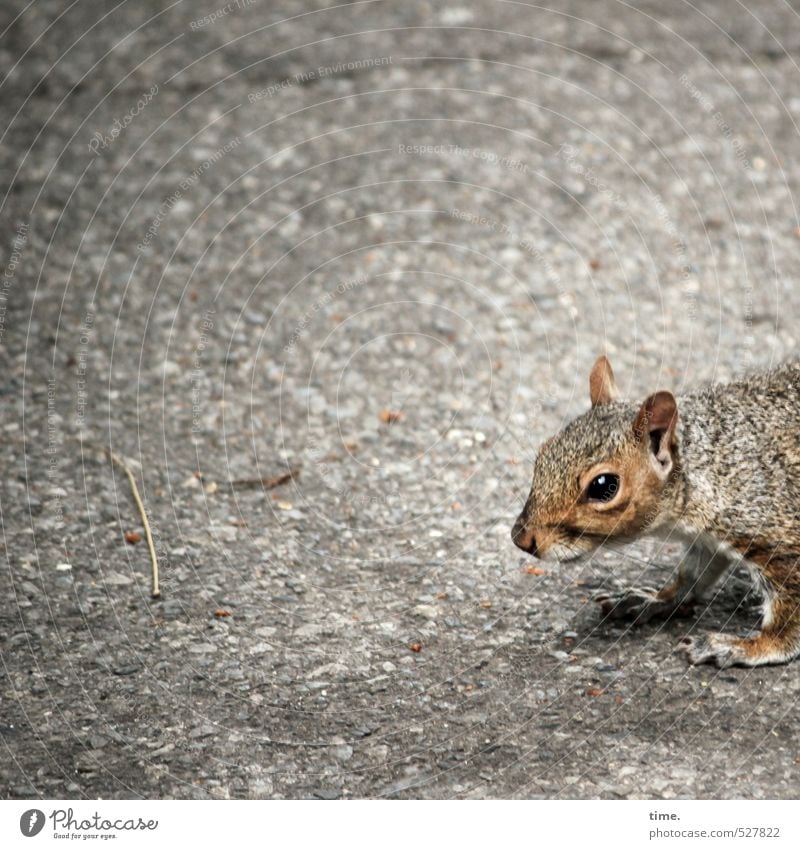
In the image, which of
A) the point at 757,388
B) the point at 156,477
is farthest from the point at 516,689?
the point at 156,477

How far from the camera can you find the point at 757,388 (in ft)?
10.9

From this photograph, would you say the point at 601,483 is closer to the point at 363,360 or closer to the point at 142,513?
the point at 142,513

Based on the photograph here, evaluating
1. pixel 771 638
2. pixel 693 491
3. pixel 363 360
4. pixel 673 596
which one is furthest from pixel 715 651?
pixel 363 360

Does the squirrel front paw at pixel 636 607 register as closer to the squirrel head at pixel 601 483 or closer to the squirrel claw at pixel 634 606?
the squirrel claw at pixel 634 606

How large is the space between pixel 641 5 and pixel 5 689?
567 cm

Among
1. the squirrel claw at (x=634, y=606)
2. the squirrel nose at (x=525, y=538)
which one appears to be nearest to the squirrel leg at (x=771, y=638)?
the squirrel claw at (x=634, y=606)

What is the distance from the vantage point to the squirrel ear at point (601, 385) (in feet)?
10.7

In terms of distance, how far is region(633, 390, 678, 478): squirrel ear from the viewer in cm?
298

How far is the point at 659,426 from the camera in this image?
302 cm

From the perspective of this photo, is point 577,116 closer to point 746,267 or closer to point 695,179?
point 695,179

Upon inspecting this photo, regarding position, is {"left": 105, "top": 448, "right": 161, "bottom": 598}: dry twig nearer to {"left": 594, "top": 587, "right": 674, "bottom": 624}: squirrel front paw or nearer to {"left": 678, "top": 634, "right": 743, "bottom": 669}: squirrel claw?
{"left": 594, "top": 587, "right": 674, "bottom": 624}: squirrel front paw

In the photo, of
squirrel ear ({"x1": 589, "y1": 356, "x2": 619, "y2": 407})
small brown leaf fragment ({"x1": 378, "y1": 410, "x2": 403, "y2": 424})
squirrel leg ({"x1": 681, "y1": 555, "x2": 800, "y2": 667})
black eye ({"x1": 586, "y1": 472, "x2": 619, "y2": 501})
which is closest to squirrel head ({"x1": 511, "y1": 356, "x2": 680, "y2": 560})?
black eye ({"x1": 586, "y1": 472, "x2": 619, "y2": 501})

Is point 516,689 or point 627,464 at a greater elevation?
point 627,464

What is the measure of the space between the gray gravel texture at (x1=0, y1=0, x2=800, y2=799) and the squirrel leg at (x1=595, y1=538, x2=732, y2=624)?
0.17 feet
